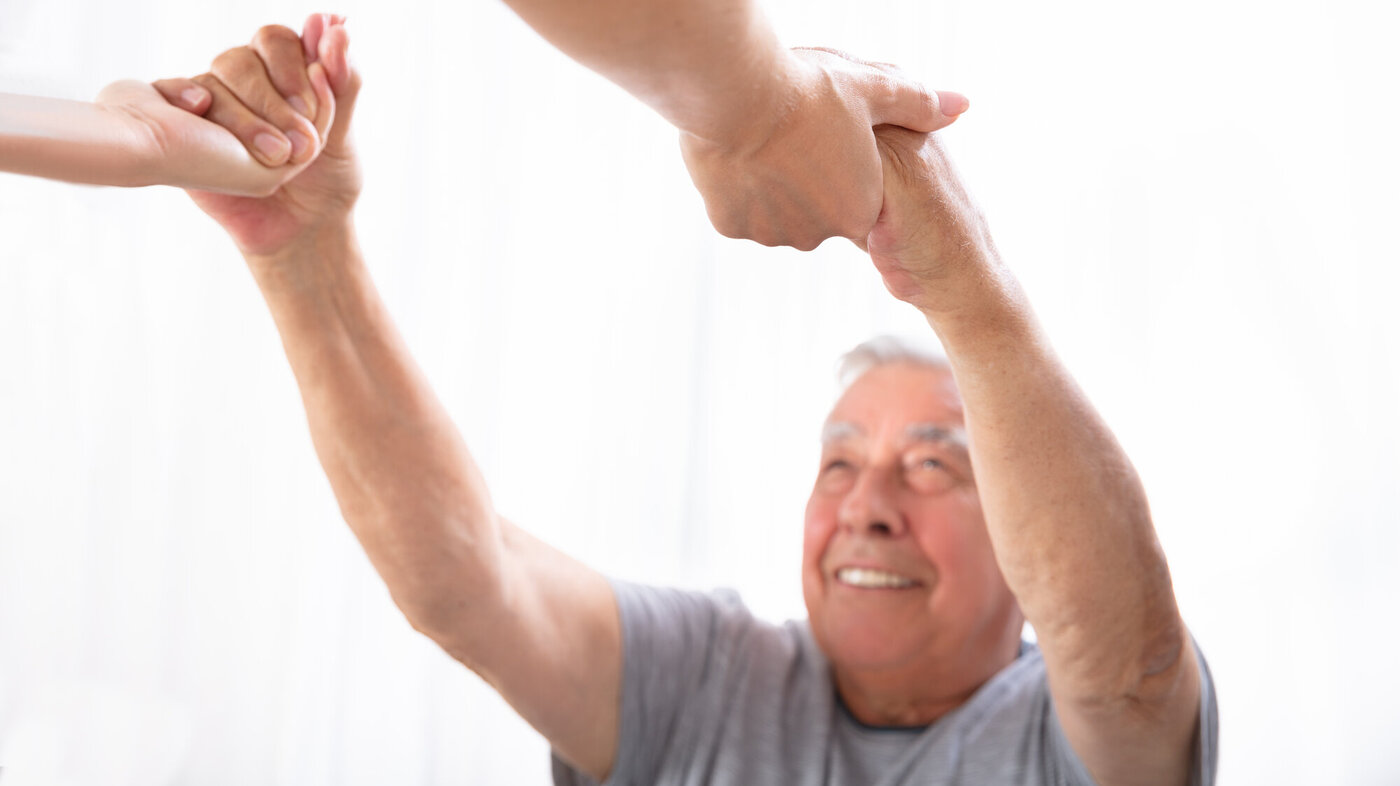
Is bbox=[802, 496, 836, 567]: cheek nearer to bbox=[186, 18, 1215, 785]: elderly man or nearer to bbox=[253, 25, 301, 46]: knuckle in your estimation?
bbox=[186, 18, 1215, 785]: elderly man

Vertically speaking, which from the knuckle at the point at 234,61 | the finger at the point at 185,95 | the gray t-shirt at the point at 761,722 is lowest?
the gray t-shirt at the point at 761,722

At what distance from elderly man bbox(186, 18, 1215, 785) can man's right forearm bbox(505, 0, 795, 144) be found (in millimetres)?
179

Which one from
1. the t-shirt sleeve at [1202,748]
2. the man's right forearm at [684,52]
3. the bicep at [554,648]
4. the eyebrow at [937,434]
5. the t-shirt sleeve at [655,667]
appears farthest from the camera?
the eyebrow at [937,434]

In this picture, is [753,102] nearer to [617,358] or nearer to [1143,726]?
[1143,726]

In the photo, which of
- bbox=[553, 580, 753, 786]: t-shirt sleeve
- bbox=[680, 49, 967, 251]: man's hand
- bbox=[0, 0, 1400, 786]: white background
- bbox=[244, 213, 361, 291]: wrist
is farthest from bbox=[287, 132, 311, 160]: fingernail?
bbox=[0, 0, 1400, 786]: white background

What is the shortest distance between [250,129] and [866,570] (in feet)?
2.88

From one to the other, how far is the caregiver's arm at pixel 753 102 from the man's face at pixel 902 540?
64cm

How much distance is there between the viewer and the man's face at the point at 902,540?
1.35m

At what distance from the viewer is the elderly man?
3.04 feet

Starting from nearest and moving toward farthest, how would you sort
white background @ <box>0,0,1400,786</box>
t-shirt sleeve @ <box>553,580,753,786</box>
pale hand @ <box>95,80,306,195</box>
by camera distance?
1. pale hand @ <box>95,80,306,195</box>
2. t-shirt sleeve @ <box>553,580,753,786</box>
3. white background @ <box>0,0,1400,786</box>

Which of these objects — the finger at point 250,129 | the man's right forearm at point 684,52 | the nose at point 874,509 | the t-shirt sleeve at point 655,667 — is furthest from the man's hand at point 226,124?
the nose at point 874,509

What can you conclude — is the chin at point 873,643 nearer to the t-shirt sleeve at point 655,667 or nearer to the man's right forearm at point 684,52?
the t-shirt sleeve at point 655,667

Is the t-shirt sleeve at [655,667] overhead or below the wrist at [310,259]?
below

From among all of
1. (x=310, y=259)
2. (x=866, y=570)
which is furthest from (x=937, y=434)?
(x=310, y=259)
